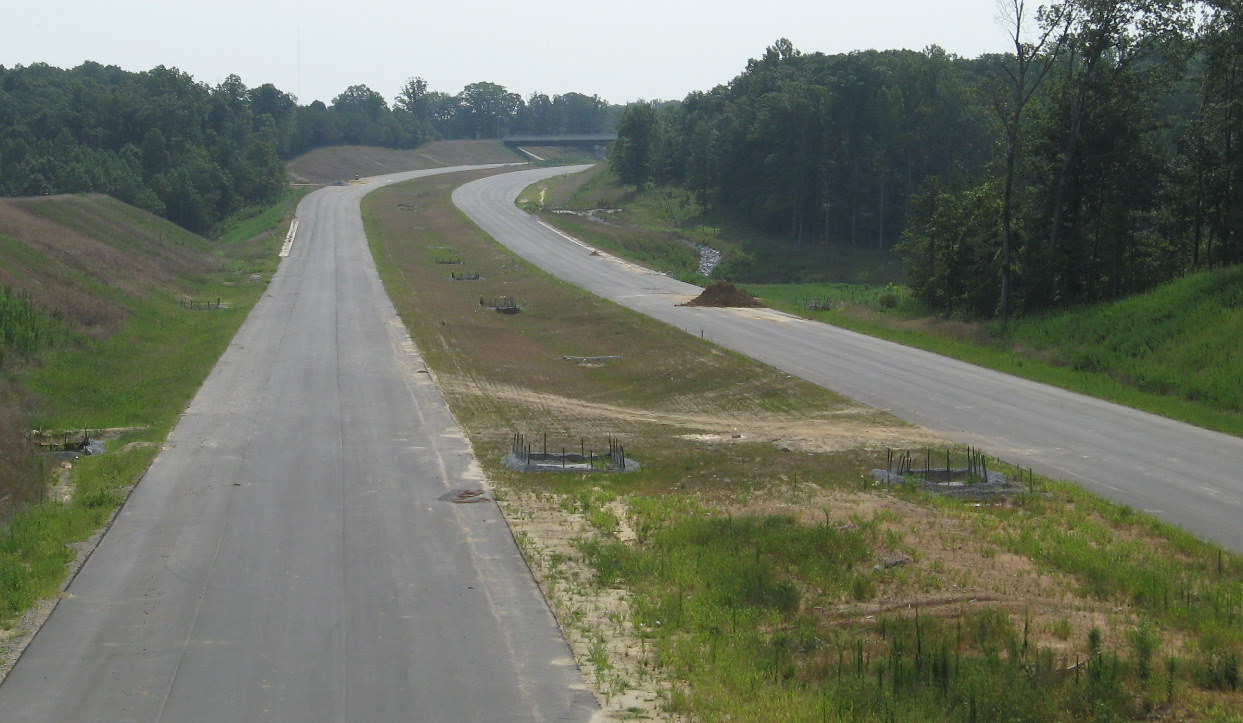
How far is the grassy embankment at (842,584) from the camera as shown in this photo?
1097 centimetres

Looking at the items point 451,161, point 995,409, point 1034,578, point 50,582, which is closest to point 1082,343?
point 995,409

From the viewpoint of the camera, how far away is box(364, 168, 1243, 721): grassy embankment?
1097 centimetres

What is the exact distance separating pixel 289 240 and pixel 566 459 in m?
61.0

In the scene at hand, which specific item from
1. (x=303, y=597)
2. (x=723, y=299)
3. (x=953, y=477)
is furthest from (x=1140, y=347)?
(x=303, y=597)

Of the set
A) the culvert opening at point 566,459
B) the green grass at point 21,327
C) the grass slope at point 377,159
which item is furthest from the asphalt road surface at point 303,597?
the grass slope at point 377,159

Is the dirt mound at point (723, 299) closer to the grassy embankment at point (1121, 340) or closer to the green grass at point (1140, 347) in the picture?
the grassy embankment at point (1121, 340)

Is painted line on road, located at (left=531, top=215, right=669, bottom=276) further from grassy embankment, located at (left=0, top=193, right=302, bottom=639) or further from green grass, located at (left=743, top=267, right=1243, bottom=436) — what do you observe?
green grass, located at (left=743, top=267, right=1243, bottom=436)

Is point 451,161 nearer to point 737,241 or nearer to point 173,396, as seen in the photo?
point 737,241

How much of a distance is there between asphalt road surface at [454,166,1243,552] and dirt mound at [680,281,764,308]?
4.46ft

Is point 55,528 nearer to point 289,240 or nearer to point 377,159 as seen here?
point 289,240

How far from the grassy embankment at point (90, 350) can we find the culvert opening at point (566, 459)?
24.2ft

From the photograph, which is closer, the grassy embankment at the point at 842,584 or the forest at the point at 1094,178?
the grassy embankment at the point at 842,584

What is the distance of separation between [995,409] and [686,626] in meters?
17.3

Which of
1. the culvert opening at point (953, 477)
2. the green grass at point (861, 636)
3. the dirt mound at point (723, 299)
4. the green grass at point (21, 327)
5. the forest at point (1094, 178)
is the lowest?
the dirt mound at point (723, 299)
